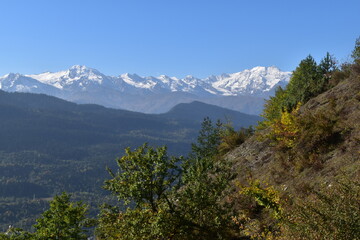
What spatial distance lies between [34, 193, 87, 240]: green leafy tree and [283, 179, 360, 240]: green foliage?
64.2 feet

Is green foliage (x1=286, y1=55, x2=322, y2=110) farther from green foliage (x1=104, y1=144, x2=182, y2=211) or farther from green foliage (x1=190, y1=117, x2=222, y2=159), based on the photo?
green foliage (x1=104, y1=144, x2=182, y2=211)

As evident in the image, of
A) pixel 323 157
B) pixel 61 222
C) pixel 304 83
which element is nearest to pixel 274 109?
pixel 304 83

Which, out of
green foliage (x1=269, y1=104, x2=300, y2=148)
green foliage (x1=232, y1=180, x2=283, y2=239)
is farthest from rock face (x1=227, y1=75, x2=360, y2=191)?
green foliage (x1=232, y1=180, x2=283, y2=239)

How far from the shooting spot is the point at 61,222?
1040 inches

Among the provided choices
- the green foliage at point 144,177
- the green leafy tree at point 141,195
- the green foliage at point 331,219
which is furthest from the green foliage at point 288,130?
the green foliage at point 331,219

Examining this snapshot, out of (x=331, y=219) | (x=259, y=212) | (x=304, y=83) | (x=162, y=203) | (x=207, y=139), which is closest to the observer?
(x=331, y=219)

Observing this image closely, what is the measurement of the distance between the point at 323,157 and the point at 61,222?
19.8 m

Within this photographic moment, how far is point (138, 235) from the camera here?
15.6 meters

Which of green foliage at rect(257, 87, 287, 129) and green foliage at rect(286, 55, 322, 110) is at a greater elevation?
green foliage at rect(286, 55, 322, 110)

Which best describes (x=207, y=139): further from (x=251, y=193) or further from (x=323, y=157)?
(x=251, y=193)

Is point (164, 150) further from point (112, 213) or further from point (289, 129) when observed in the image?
point (289, 129)

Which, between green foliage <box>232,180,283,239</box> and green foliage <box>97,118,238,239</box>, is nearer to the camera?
green foliage <box>97,118,238,239</box>

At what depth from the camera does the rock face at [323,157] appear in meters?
18.7

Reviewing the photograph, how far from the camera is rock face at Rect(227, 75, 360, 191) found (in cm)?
1867
